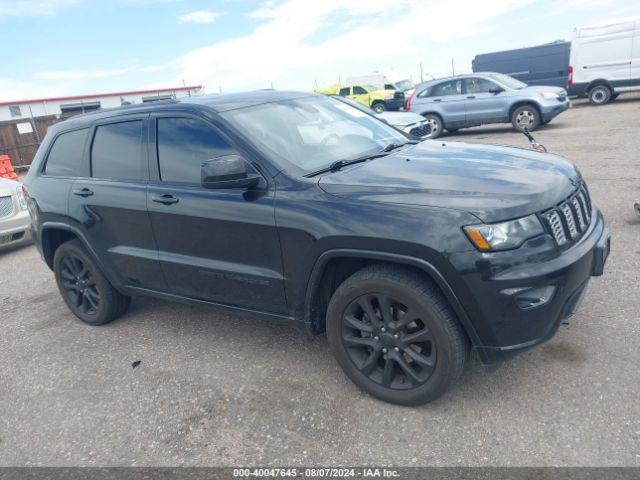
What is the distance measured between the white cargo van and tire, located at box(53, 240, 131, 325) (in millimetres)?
17279

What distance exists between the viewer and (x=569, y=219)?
8.83 ft

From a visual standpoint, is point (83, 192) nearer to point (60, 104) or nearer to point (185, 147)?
point (185, 147)

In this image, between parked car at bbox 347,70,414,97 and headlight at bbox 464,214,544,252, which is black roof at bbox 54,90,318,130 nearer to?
headlight at bbox 464,214,544,252

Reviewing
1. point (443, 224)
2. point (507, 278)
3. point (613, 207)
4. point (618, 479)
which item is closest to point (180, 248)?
point (443, 224)

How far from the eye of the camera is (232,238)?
318cm

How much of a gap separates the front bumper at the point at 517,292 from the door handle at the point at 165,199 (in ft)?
6.39

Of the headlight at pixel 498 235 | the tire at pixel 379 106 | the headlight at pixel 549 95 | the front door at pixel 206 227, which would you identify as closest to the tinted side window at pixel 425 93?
the headlight at pixel 549 95

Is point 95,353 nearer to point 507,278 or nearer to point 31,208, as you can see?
point 31,208

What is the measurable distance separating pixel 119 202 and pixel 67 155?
0.97 m

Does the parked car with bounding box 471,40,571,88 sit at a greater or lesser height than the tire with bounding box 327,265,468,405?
greater

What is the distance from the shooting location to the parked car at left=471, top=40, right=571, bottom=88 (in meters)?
19.7

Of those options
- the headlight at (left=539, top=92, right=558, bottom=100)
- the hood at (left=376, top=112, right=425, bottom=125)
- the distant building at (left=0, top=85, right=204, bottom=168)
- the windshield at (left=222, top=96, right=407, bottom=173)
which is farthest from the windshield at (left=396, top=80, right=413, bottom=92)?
the windshield at (left=222, top=96, right=407, bottom=173)

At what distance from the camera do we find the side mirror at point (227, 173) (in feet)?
9.48

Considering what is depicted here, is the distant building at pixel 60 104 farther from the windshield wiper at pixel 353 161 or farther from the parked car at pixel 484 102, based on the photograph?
the windshield wiper at pixel 353 161
